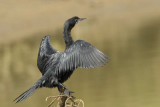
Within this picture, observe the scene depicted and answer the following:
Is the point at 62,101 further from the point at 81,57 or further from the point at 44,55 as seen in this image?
the point at 44,55

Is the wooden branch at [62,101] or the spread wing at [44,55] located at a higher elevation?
the spread wing at [44,55]

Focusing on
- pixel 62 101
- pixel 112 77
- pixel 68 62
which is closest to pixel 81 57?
pixel 68 62

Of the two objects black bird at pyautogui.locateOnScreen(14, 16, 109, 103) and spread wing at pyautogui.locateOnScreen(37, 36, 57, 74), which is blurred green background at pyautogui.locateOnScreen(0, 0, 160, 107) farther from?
black bird at pyautogui.locateOnScreen(14, 16, 109, 103)

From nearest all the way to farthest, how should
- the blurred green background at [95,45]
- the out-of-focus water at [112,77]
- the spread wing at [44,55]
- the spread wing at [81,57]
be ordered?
the spread wing at [81,57] < the spread wing at [44,55] < the out-of-focus water at [112,77] < the blurred green background at [95,45]

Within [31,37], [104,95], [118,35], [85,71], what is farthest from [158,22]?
[104,95]

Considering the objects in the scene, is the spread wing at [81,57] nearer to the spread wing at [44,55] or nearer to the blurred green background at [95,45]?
the spread wing at [44,55]

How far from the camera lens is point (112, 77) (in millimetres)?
20672

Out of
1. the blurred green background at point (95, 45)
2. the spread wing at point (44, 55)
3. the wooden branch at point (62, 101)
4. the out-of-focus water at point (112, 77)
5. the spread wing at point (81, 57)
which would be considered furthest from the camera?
the blurred green background at point (95, 45)

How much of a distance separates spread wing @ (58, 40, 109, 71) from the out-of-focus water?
23.9 feet

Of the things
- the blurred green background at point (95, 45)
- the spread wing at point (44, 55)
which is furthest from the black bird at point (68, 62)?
the blurred green background at point (95, 45)

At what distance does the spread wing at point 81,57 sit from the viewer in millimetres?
8906

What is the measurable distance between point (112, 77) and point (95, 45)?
8.84 metres

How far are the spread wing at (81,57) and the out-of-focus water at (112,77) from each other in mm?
7299

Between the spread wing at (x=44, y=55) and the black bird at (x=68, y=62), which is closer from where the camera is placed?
the black bird at (x=68, y=62)
